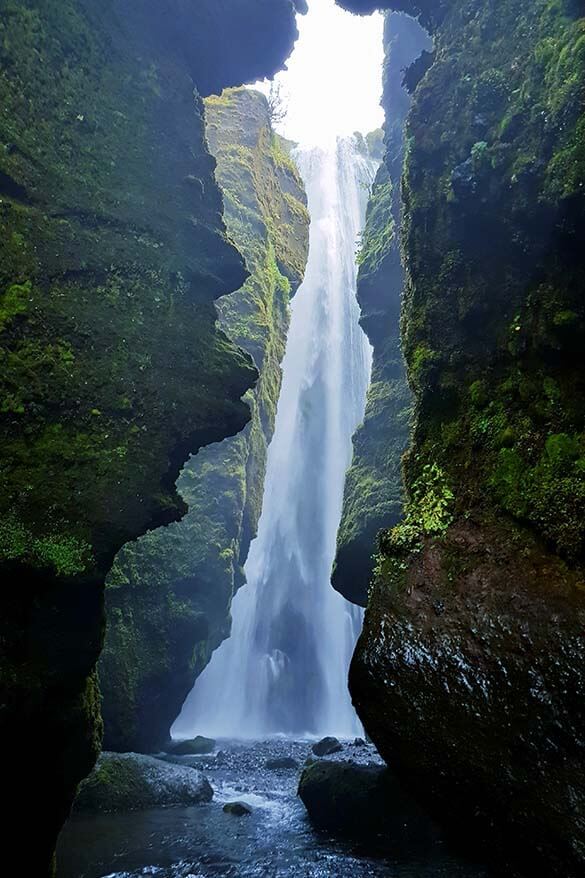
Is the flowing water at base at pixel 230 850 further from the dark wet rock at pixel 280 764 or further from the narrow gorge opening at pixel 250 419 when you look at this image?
the dark wet rock at pixel 280 764

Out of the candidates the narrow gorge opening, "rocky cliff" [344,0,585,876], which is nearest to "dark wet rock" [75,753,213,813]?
the narrow gorge opening

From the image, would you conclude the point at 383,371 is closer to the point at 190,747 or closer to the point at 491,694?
the point at 491,694

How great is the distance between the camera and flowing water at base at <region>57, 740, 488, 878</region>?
773cm

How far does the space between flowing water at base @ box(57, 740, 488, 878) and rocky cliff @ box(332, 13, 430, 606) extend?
→ 611 centimetres

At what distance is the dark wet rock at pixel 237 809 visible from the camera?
11.3m

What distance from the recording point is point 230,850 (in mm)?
8938

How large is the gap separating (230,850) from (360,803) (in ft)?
8.73

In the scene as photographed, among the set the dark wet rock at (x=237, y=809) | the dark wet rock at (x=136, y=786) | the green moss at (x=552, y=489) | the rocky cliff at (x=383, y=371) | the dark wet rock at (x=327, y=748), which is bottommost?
the dark wet rock at (x=237, y=809)

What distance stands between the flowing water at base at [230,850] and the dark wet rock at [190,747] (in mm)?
7923

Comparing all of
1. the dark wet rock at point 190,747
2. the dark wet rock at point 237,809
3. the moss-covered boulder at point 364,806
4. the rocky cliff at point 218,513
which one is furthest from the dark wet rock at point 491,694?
the dark wet rock at point 190,747

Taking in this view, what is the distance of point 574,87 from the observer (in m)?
5.13

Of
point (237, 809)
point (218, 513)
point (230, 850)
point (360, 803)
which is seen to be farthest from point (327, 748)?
point (230, 850)

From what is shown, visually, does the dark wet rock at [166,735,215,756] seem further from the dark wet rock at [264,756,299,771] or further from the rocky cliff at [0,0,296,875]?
the rocky cliff at [0,0,296,875]

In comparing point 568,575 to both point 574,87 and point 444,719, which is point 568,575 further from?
point 574,87
